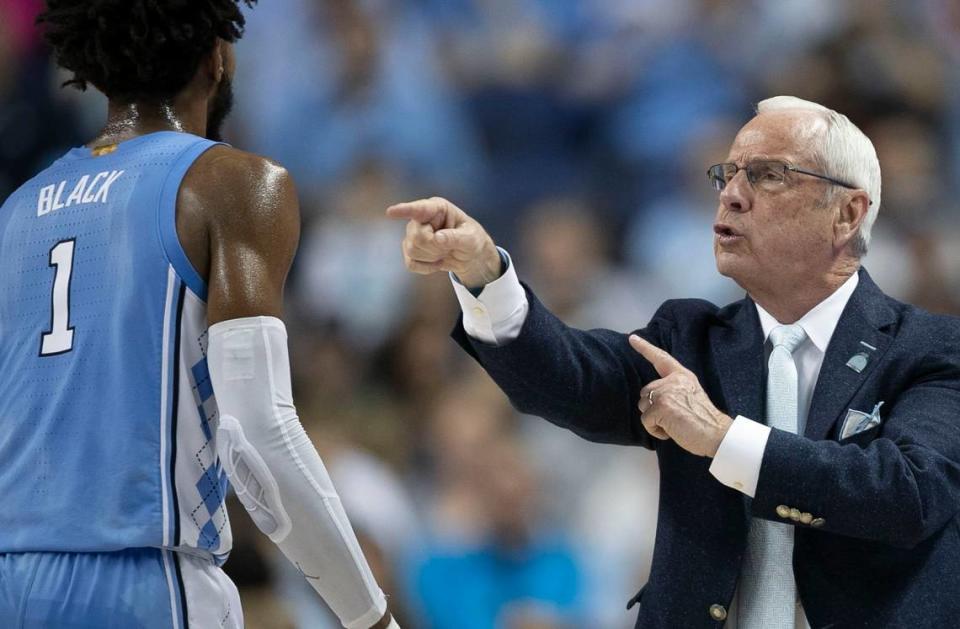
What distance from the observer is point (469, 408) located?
651 centimetres

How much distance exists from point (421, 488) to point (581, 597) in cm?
103

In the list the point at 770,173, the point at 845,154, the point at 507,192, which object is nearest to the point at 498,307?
the point at 770,173

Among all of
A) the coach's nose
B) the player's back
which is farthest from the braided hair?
the coach's nose

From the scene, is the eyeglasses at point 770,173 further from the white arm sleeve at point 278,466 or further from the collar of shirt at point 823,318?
the white arm sleeve at point 278,466

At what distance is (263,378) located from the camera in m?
2.73

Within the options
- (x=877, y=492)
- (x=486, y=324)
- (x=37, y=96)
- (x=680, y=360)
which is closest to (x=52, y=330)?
(x=486, y=324)

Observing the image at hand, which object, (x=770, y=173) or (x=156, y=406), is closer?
(x=156, y=406)

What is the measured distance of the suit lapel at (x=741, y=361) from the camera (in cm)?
331

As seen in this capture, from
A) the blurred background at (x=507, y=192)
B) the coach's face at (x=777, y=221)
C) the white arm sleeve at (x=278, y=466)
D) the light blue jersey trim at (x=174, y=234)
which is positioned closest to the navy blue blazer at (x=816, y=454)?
the coach's face at (x=777, y=221)

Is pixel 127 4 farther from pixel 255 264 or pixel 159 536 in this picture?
pixel 159 536

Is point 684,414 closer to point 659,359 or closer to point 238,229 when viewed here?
point 659,359

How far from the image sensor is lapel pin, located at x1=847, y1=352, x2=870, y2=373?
10.7 ft

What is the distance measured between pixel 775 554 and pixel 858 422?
15.4 inches

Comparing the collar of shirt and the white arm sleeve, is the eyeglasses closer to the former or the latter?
the collar of shirt
